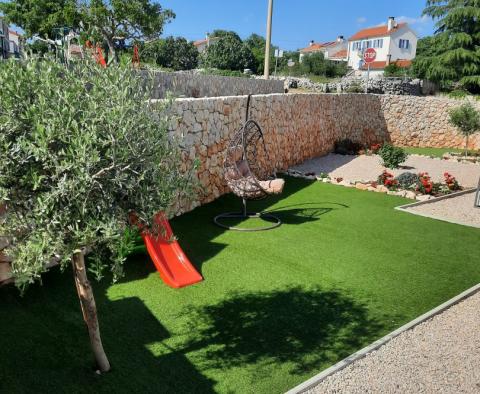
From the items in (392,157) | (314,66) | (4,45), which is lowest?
(392,157)

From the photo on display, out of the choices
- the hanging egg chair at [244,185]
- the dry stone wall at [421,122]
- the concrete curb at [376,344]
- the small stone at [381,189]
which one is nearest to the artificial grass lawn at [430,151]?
the dry stone wall at [421,122]

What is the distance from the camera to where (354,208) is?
9.48 metres

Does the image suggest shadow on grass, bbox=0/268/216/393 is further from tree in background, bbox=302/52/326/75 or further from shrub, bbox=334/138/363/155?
tree in background, bbox=302/52/326/75

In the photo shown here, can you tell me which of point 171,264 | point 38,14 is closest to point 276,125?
point 171,264

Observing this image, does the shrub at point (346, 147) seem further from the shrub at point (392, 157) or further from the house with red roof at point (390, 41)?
the house with red roof at point (390, 41)

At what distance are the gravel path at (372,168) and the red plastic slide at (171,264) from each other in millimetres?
7296

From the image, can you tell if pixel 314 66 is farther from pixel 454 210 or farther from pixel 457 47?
pixel 454 210

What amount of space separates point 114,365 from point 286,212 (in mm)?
5555

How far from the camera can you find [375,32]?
72438 mm

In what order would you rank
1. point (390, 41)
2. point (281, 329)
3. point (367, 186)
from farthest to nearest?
point (390, 41), point (367, 186), point (281, 329)

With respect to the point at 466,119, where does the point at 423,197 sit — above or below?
below

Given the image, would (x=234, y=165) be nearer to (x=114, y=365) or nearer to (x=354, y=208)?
(x=354, y=208)

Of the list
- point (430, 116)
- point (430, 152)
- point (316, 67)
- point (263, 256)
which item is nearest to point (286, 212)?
point (263, 256)

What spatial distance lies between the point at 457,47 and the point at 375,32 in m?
46.6
